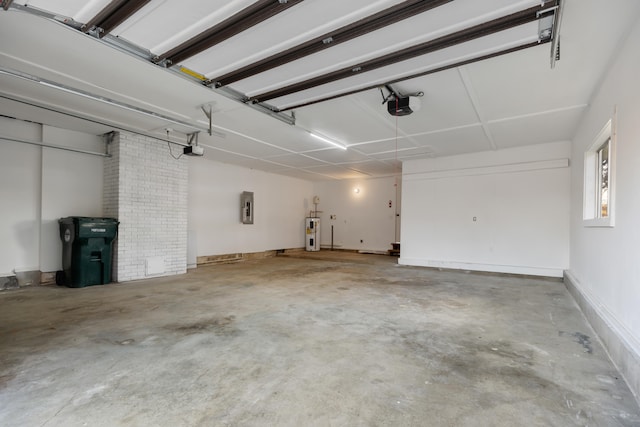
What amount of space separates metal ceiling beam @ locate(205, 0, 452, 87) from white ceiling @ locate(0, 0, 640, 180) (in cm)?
5

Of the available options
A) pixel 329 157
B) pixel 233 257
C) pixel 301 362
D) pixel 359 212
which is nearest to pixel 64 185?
pixel 233 257

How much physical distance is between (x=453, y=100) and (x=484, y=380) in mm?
3422

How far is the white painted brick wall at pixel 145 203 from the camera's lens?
5867 mm

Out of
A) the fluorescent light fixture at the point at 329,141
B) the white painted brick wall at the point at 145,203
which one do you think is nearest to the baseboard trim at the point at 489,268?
the fluorescent light fixture at the point at 329,141

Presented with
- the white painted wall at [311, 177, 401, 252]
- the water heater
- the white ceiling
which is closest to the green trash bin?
the white ceiling

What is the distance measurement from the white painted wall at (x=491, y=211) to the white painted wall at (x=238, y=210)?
4492 mm

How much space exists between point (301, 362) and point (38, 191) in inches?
233

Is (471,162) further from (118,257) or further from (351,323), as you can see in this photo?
(118,257)

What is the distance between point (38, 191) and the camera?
551 centimetres

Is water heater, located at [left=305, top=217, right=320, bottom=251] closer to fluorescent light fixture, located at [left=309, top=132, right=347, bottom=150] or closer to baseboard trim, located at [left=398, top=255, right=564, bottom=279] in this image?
baseboard trim, located at [left=398, top=255, right=564, bottom=279]

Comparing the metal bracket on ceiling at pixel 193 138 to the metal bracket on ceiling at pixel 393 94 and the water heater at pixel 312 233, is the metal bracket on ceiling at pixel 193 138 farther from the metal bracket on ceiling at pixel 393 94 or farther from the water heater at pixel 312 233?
the water heater at pixel 312 233

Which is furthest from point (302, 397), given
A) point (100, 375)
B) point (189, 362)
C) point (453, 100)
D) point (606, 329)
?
point (453, 100)

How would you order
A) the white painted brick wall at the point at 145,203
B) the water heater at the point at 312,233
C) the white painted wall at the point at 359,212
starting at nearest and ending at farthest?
the white painted brick wall at the point at 145,203 < the white painted wall at the point at 359,212 < the water heater at the point at 312,233

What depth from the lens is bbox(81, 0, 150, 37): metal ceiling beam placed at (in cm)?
229
